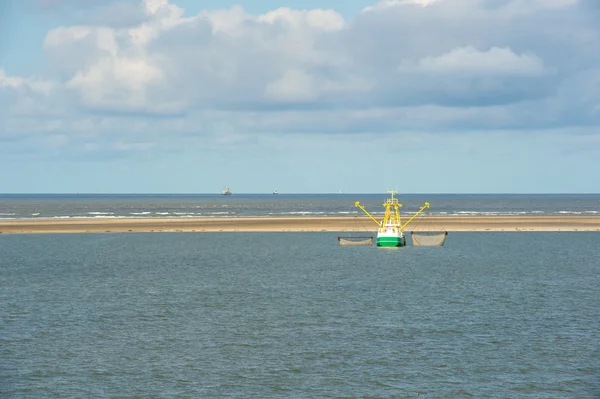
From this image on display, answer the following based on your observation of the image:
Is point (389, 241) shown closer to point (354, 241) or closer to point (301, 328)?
point (354, 241)

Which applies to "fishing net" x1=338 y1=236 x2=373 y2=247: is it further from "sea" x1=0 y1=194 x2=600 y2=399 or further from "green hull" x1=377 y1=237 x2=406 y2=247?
"sea" x1=0 y1=194 x2=600 y2=399

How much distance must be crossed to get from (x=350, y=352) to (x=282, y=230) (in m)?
101

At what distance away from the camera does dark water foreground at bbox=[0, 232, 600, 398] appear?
1286 inches

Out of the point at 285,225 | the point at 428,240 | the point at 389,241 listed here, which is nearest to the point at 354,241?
the point at 389,241

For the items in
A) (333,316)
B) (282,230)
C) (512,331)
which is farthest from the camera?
(282,230)

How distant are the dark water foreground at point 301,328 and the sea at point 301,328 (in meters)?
0.13

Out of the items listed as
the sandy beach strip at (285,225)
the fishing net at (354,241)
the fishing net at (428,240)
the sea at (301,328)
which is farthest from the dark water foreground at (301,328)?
the sandy beach strip at (285,225)

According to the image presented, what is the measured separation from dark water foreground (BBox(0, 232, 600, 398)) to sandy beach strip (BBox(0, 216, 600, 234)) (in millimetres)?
55430

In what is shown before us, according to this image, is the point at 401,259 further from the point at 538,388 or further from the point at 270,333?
the point at 538,388

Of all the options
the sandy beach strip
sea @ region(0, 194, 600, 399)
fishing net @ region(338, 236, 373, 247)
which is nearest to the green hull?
fishing net @ region(338, 236, 373, 247)

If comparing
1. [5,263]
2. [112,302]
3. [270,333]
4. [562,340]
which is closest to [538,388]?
[562,340]

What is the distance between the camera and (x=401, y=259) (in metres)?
86.3

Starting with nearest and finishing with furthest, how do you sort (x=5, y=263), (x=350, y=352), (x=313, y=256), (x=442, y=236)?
(x=350, y=352)
(x=5, y=263)
(x=313, y=256)
(x=442, y=236)

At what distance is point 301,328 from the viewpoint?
44094 mm
